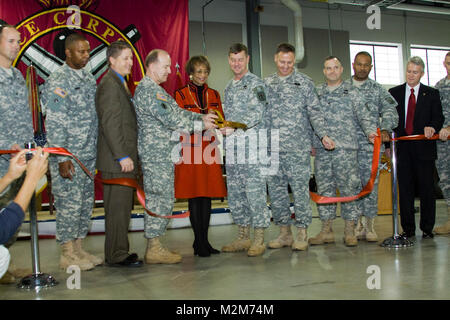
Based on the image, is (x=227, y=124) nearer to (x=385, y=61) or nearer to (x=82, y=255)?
(x=82, y=255)

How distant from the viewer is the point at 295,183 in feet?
12.9

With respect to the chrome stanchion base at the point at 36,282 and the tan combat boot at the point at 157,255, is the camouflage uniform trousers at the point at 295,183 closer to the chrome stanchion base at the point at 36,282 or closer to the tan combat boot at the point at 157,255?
the tan combat boot at the point at 157,255

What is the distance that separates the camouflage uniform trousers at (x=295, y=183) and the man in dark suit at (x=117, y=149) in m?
1.28

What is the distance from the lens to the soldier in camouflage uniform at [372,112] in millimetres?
4219

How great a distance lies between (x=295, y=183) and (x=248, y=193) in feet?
1.46

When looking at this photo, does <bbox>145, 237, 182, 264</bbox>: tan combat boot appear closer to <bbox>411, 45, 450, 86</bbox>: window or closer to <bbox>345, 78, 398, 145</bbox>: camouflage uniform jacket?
<bbox>345, 78, 398, 145</bbox>: camouflage uniform jacket

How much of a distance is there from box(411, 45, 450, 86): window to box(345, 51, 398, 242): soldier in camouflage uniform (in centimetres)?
1111

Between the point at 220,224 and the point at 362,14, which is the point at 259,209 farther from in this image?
the point at 362,14

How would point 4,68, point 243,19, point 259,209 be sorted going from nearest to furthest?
point 4,68 → point 259,209 → point 243,19

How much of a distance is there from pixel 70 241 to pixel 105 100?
3.65 ft

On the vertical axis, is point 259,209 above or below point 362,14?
below

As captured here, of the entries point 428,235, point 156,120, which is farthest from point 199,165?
point 428,235
